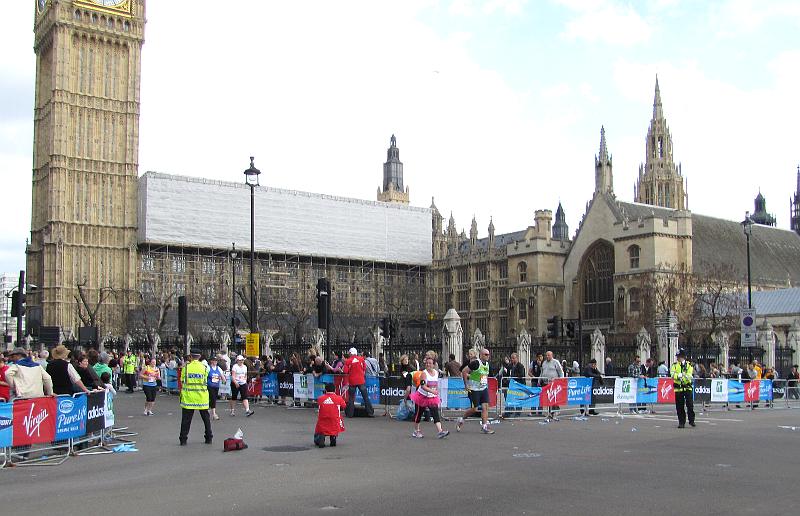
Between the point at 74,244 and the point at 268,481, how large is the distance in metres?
75.9

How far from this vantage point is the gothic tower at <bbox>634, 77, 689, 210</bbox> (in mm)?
114312

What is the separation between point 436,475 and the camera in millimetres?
12125

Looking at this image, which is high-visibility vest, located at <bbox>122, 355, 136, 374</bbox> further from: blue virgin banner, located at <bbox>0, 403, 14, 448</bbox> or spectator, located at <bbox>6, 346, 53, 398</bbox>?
blue virgin banner, located at <bbox>0, 403, 14, 448</bbox>

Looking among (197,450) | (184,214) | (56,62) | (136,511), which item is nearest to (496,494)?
(136,511)

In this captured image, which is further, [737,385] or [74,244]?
[74,244]

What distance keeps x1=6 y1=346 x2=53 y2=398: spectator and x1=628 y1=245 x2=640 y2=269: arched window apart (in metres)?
58.9

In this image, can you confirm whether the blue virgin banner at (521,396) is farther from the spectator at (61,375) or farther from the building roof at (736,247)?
the building roof at (736,247)

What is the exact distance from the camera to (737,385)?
27.3 meters

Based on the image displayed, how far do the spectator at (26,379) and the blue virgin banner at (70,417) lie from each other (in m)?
0.29

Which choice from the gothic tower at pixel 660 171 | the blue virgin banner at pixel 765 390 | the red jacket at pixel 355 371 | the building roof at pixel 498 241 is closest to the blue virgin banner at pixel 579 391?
the red jacket at pixel 355 371

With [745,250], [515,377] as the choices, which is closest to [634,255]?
[745,250]

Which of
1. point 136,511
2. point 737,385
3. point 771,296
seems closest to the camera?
point 136,511

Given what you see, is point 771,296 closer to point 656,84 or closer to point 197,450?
point 656,84

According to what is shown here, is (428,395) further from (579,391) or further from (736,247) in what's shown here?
(736,247)
